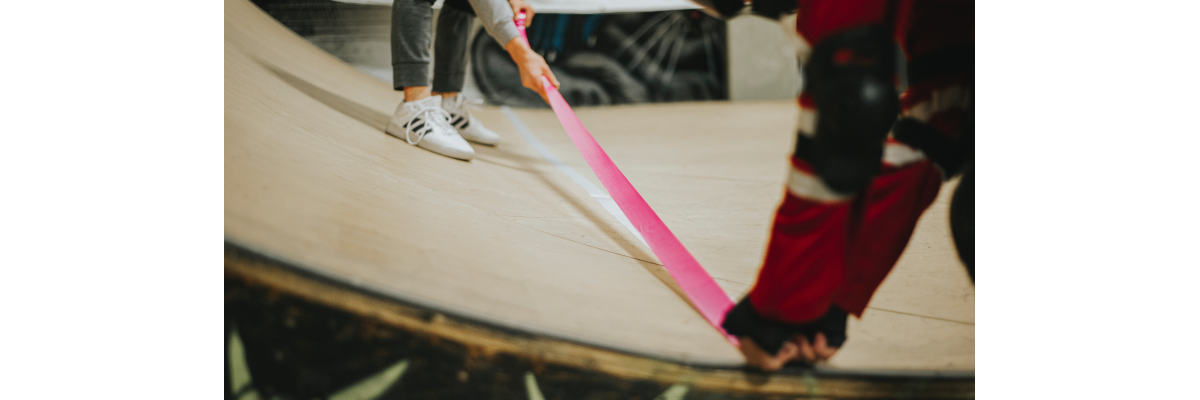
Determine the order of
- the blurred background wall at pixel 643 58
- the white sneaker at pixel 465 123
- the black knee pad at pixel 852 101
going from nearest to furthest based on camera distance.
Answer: the black knee pad at pixel 852 101
the white sneaker at pixel 465 123
the blurred background wall at pixel 643 58

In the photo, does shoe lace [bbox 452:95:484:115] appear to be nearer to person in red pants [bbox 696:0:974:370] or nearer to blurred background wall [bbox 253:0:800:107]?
blurred background wall [bbox 253:0:800:107]

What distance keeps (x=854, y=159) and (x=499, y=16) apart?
46cm

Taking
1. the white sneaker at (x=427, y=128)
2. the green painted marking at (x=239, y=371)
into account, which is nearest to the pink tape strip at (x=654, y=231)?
the white sneaker at (x=427, y=128)

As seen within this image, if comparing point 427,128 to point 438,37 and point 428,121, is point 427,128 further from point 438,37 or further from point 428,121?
point 438,37

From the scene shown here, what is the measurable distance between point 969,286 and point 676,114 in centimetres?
91

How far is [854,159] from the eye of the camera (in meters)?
0.34

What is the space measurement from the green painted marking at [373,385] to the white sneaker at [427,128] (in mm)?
271

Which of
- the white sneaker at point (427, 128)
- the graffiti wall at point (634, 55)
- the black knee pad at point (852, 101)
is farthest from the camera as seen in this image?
the graffiti wall at point (634, 55)

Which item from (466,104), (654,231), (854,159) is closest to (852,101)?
(854,159)

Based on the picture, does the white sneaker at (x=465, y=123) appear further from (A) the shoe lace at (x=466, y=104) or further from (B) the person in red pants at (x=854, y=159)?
(B) the person in red pants at (x=854, y=159)

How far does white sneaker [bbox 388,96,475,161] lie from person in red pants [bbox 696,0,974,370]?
324 mm

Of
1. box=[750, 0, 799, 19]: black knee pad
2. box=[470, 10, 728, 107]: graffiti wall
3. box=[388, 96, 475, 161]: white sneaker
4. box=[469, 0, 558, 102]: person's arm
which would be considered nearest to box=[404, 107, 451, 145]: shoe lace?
box=[388, 96, 475, 161]: white sneaker

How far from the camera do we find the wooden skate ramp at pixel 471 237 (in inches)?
15.7

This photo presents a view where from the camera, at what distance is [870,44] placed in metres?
0.33
